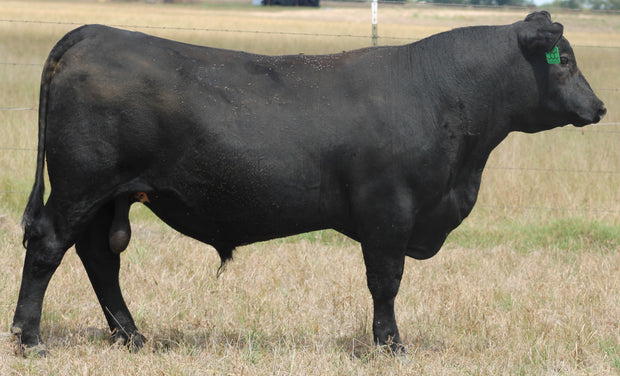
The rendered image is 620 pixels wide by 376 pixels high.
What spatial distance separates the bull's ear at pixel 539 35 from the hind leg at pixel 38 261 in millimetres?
2636

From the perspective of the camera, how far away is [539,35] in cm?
421

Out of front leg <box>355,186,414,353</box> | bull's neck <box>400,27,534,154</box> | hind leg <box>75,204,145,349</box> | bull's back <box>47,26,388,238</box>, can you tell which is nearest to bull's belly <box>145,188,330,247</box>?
bull's back <box>47,26,388,238</box>

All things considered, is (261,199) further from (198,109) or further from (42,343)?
(42,343)

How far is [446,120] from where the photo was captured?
4.21m

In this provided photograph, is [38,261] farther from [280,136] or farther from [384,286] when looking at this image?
[384,286]

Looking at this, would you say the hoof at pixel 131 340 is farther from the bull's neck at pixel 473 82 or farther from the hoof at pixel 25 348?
the bull's neck at pixel 473 82

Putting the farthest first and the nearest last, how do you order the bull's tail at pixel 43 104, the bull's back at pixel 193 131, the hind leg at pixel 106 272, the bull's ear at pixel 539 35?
1. the hind leg at pixel 106 272
2. the bull's ear at pixel 539 35
3. the bull's tail at pixel 43 104
4. the bull's back at pixel 193 131

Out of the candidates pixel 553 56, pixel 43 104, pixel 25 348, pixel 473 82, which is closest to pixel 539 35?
pixel 553 56

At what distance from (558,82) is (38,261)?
2.95 meters

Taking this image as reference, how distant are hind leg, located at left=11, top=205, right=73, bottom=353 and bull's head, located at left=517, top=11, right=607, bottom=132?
8.70 feet

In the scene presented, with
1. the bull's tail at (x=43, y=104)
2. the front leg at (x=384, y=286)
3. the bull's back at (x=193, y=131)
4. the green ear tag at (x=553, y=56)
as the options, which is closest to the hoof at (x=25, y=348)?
the bull's tail at (x=43, y=104)

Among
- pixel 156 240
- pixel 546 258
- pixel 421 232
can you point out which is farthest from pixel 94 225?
pixel 546 258

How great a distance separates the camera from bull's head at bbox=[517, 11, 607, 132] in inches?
168

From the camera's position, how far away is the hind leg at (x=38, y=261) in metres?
4.08
